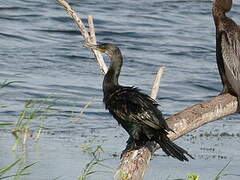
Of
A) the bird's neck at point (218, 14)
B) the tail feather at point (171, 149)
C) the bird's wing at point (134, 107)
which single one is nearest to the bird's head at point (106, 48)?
the bird's wing at point (134, 107)

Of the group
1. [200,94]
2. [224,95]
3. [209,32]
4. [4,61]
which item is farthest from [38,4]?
[224,95]

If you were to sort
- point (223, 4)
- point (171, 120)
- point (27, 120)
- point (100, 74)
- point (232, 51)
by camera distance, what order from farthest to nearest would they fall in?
point (100, 74), point (223, 4), point (232, 51), point (171, 120), point (27, 120)

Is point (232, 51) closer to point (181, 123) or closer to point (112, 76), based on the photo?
point (112, 76)

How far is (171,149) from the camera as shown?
571 cm

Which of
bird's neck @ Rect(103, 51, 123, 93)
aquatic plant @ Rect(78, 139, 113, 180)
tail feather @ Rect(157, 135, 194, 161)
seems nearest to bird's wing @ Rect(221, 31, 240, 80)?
bird's neck @ Rect(103, 51, 123, 93)

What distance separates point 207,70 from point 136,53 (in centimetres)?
136

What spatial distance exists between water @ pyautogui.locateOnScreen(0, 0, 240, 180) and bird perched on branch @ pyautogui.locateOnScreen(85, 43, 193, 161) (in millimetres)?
1812

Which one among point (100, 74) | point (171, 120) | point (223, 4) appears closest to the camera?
point (171, 120)

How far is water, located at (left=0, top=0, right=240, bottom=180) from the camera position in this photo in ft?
28.3

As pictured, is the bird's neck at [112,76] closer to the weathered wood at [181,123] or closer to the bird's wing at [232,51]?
the weathered wood at [181,123]

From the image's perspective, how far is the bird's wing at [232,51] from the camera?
7.02 meters

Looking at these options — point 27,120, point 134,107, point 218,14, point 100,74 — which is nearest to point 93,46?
point 134,107

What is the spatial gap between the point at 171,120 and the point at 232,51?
4.79 feet

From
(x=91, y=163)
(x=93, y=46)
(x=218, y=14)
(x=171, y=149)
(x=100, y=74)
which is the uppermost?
(x=93, y=46)
